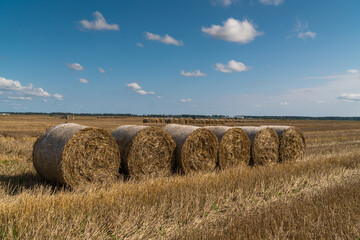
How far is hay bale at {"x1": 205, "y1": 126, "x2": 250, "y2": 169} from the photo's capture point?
8945 mm

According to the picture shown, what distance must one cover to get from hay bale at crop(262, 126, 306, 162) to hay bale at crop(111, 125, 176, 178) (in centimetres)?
498

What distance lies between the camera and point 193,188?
5.82m

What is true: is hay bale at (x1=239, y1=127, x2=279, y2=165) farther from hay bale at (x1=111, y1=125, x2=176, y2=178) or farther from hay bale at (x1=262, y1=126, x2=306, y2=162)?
hay bale at (x1=111, y1=125, x2=176, y2=178)

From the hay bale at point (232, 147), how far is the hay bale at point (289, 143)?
199 cm

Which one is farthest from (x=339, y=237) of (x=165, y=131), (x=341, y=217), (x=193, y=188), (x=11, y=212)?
(x=165, y=131)

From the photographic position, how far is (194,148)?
325 inches

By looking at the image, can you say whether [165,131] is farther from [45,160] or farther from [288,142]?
[288,142]

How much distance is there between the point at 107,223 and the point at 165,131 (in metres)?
4.23

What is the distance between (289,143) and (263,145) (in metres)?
1.77

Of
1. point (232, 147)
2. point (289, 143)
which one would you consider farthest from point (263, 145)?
point (289, 143)

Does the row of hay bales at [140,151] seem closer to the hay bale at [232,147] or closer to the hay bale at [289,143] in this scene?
the hay bale at [232,147]

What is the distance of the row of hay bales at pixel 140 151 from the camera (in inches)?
258

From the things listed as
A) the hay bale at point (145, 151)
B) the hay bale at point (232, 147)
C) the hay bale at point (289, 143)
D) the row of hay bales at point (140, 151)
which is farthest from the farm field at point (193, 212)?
the hay bale at point (289, 143)

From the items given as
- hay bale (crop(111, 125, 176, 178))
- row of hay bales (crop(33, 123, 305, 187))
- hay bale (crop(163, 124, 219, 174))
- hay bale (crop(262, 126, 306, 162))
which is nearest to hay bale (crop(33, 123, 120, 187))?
row of hay bales (crop(33, 123, 305, 187))
